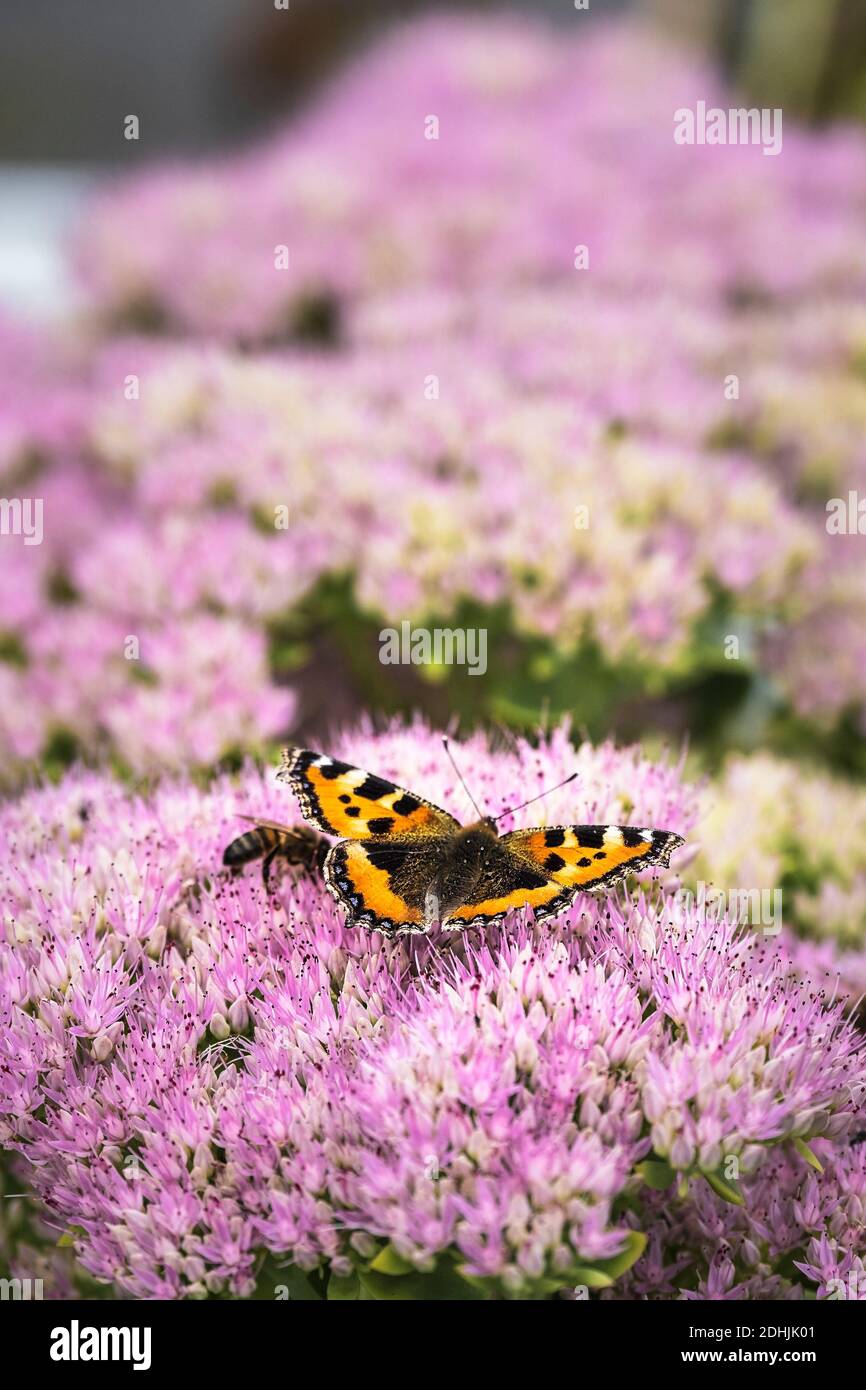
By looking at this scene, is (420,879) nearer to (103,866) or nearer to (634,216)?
(103,866)

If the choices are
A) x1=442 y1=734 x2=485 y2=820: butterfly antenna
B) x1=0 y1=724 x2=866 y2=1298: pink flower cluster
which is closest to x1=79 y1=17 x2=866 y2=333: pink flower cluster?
x1=442 y1=734 x2=485 y2=820: butterfly antenna

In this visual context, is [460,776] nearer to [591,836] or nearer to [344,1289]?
[591,836]

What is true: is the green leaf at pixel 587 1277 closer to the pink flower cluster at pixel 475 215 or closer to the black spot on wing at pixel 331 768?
the black spot on wing at pixel 331 768

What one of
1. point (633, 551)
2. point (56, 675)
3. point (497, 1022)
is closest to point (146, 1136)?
point (497, 1022)

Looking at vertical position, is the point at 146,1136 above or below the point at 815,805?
below

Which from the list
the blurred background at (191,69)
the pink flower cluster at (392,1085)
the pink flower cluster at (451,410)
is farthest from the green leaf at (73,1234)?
the blurred background at (191,69)

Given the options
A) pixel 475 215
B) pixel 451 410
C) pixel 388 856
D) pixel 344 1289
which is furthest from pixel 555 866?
pixel 475 215
